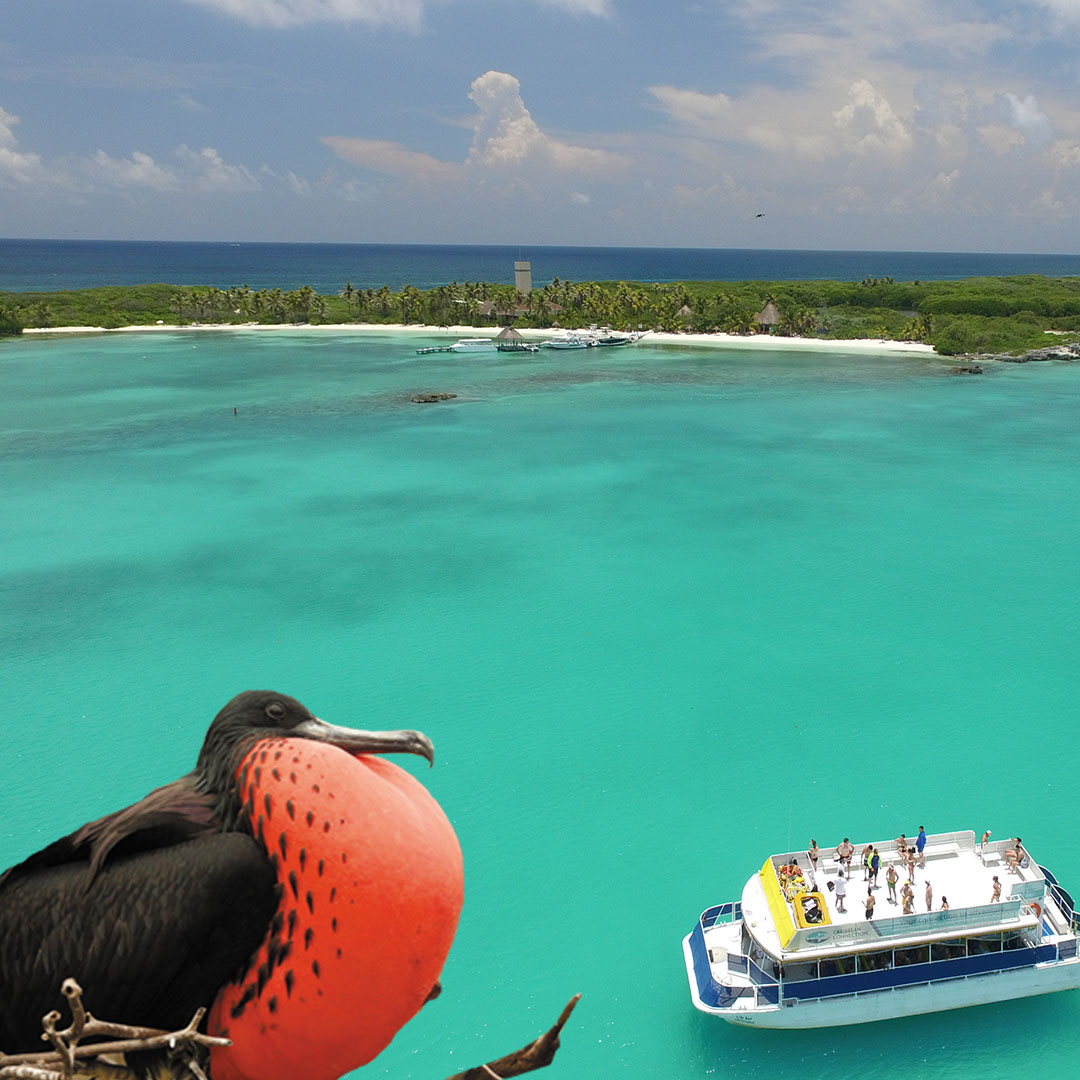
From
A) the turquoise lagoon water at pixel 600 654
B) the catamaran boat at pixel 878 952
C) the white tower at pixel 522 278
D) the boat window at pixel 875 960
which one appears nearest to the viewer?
the catamaran boat at pixel 878 952

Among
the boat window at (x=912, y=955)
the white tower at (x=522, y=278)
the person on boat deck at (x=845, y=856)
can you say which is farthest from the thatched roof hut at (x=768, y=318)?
the boat window at (x=912, y=955)

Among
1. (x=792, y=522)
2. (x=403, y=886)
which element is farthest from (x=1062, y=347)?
(x=403, y=886)

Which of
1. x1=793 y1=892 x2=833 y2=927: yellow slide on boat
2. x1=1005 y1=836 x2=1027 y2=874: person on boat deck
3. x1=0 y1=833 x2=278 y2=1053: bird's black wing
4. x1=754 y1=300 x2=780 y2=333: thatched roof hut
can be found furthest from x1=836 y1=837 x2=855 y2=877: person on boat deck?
x1=754 y1=300 x2=780 y2=333: thatched roof hut

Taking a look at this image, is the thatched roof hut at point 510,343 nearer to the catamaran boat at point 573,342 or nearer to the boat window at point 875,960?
the catamaran boat at point 573,342

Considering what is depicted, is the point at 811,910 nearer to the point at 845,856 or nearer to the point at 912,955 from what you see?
the point at 845,856

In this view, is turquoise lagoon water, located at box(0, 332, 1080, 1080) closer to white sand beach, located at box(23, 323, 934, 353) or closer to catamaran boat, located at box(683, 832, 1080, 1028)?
catamaran boat, located at box(683, 832, 1080, 1028)

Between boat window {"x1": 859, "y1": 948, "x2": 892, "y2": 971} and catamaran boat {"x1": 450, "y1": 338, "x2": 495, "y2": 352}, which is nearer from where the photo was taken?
boat window {"x1": 859, "y1": 948, "x2": 892, "y2": 971}

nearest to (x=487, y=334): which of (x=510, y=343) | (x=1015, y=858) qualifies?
(x=510, y=343)
